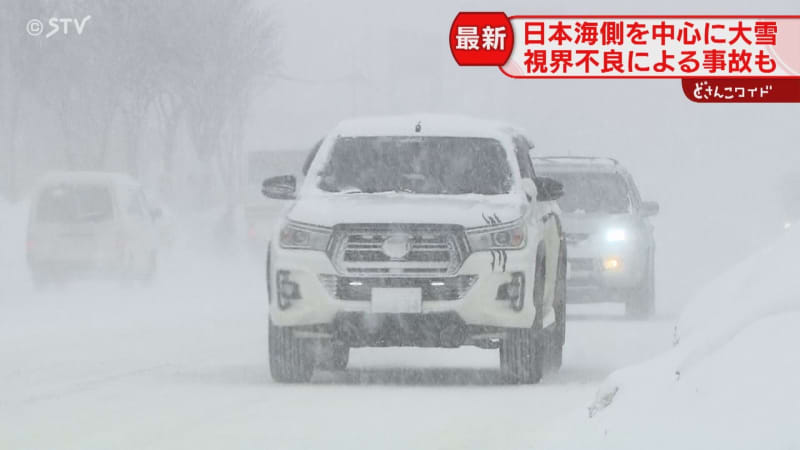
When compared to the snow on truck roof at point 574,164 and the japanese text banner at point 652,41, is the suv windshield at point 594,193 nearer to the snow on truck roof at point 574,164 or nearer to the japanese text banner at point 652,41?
the snow on truck roof at point 574,164

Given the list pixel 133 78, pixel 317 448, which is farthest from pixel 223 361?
pixel 133 78

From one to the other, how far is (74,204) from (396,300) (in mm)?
15317

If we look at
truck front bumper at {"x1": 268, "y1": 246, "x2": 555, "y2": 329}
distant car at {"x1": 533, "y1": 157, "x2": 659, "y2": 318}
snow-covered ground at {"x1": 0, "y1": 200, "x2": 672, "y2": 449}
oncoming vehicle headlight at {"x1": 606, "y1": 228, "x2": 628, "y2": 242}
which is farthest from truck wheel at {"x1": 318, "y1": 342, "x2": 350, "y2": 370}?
oncoming vehicle headlight at {"x1": 606, "y1": 228, "x2": 628, "y2": 242}

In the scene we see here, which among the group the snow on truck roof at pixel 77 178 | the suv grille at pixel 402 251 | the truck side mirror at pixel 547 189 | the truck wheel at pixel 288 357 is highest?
the truck side mirror at pixel 547 189

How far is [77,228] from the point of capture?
28.3 m

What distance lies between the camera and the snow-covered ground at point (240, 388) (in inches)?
423

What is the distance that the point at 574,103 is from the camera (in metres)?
152

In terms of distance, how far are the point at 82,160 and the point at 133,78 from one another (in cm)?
735

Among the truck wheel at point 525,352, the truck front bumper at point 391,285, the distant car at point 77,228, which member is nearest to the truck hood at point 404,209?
the truck front bumper at point 391,285

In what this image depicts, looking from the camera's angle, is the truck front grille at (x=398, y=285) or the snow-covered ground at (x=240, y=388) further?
the truck front grille at (x=398, y=285)

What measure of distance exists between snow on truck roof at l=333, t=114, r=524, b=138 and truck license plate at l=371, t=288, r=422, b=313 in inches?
75.3

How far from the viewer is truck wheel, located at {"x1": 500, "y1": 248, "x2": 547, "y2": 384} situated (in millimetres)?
14156

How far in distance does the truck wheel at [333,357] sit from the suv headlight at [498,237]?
136cm

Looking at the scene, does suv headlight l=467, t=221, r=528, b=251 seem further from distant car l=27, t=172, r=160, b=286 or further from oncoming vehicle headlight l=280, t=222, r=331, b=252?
distant car l=27, t=172, r=160, b=286
